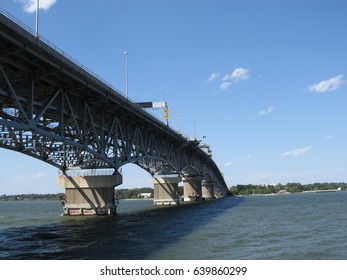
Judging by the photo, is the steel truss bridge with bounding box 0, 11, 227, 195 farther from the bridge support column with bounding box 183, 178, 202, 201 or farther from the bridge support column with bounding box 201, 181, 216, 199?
the bridge support column with bounding box 201, 181, 216, 199

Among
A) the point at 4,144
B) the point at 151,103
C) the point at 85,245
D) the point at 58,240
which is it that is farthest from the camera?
the point at 151,103

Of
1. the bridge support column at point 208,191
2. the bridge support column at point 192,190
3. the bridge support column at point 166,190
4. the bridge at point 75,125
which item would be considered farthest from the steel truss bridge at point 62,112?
the bridge support column at point 208,191

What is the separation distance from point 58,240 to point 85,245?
445 cm

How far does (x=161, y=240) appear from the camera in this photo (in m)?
29.7

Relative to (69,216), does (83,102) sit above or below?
above

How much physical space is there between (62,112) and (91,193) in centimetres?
2187

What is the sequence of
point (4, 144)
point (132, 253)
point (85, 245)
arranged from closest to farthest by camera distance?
point (132, 253) → point (85, 245) → point (4, 144)

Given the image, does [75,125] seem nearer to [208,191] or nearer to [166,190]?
[166,190]

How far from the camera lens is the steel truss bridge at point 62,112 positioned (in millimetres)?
30188

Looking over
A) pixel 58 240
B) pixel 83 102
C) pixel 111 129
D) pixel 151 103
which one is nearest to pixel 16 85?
pixel 83 102

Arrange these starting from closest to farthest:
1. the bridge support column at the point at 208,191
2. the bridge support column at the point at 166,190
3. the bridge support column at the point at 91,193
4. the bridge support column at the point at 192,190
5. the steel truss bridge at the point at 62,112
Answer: the steel truss bridge at the point at 62,112 < the bridge support column at the point at 91,193 < the bridge support column at the point at 166,190 < the bridge support column at the point at 192,190 < the bridge support column at the point at 208,191

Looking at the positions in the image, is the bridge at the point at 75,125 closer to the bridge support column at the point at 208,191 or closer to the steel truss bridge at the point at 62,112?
the steel truss bridge at the point at 62,112

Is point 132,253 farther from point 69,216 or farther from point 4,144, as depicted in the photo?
point 69,216

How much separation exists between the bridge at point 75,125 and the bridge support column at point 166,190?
0.25 metres
